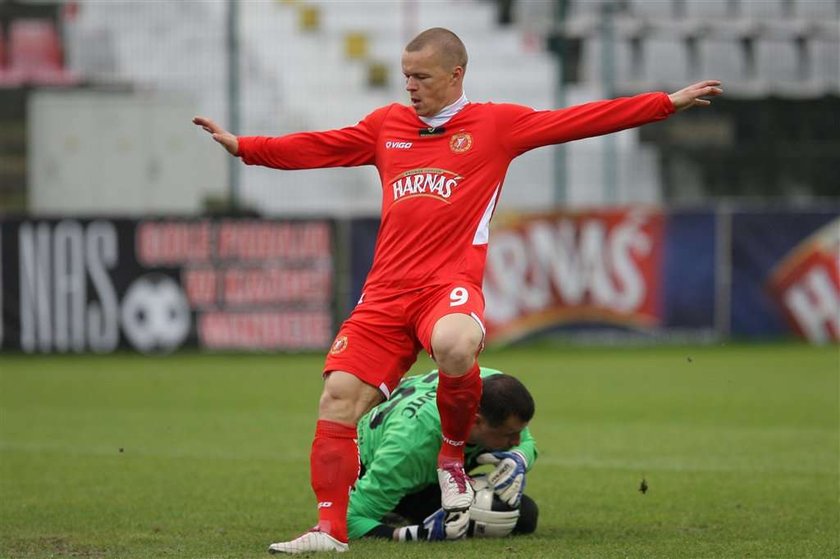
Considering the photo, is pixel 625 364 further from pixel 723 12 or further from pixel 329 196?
pixel 723 12

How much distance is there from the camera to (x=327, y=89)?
22.3 m

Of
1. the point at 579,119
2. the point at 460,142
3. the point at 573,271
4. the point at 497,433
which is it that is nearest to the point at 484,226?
the point at 460,142

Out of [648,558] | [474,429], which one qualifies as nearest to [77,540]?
[474,429]

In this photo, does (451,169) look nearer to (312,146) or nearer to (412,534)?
(312,146)

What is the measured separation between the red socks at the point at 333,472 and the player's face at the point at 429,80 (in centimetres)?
145

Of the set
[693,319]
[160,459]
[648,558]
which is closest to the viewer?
[648,558]

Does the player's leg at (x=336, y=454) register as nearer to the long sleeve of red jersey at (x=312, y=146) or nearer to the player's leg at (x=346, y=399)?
the player's leg at (x=346, y=399)

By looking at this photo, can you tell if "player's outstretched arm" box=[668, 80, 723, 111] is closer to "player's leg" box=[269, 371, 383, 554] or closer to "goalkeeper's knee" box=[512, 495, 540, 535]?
"player's leg" box=[269, 371, 383, 554]

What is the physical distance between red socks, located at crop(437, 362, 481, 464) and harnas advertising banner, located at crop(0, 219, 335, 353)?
1188 centimetres

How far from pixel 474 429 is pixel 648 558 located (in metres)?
1.08

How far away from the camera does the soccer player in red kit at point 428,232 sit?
20.2 feet

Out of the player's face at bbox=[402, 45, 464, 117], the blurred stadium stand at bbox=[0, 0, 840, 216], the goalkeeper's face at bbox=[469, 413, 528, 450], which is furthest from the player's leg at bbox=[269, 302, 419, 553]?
the blurred stadium stand at bbox=[0, 0, 840, 216]

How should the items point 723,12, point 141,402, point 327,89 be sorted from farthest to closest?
point 723,12 → point 327,89 → point 141,402

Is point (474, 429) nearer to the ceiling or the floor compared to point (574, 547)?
nearer to the ceiling
